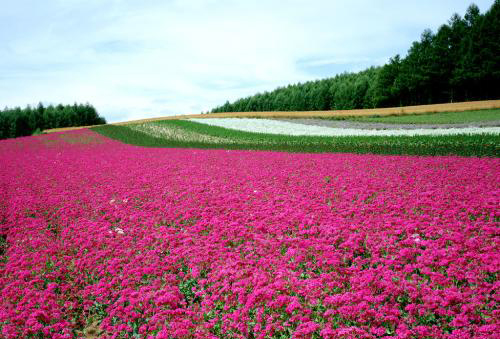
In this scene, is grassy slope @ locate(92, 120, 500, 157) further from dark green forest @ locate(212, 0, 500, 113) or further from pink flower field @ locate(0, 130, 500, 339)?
dark green forest @ locate(212, 0, 500, 113)

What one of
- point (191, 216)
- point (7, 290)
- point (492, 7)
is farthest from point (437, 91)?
point (7, 290)

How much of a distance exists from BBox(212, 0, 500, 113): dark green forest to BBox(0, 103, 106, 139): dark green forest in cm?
6114

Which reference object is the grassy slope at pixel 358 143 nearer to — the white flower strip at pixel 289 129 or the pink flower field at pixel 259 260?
the white flower strip at pixel 289 129

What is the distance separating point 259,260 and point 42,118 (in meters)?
96.5

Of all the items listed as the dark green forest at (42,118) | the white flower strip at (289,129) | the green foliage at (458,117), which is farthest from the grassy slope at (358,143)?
the dark green forest at (42,118)

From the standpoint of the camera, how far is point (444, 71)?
213 ft

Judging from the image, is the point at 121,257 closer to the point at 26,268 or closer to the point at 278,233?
the point at 26,268

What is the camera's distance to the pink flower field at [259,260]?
18.0ft

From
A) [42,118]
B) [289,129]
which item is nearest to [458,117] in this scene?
[289,129]

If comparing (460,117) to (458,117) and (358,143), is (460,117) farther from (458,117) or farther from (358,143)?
(358,143)

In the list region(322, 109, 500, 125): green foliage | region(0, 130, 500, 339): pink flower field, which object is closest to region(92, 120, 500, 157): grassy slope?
region(0, 130, 500, 339): pink flower field

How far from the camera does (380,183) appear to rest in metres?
12.4

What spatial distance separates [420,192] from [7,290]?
10.1 m

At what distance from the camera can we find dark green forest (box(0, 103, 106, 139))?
8369cm
